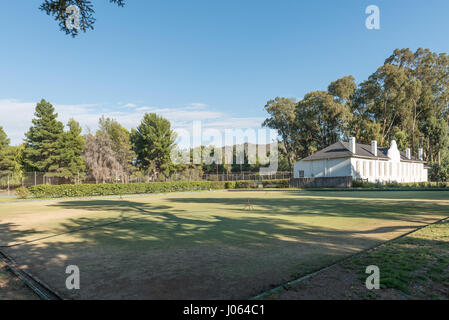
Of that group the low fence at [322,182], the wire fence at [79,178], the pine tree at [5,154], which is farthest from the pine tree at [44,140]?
the low fence at [322,182]

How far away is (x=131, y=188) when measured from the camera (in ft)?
113

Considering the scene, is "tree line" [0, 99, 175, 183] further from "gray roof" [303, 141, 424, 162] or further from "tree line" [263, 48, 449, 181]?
"gray roof" [303, 141, 424, 162]

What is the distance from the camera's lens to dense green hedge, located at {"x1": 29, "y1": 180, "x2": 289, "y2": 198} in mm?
28469

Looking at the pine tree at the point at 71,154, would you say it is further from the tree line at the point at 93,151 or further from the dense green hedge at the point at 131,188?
the dense green hedge at the point at 131,188

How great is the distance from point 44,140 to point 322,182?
141 ft

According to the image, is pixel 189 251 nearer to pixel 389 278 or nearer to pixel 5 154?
pixel 389 278

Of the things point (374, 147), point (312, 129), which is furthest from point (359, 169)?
point (312, 129)

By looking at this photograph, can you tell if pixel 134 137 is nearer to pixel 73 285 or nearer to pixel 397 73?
pixel 397 73

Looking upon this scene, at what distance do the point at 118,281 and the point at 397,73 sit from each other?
191ft

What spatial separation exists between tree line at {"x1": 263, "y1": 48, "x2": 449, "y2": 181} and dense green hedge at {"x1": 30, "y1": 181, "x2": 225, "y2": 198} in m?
25.4

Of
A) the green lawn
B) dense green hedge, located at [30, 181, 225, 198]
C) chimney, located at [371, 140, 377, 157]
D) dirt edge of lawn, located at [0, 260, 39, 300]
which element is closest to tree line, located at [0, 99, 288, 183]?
dense green hedge, located at [30, 181, 225, 198]
